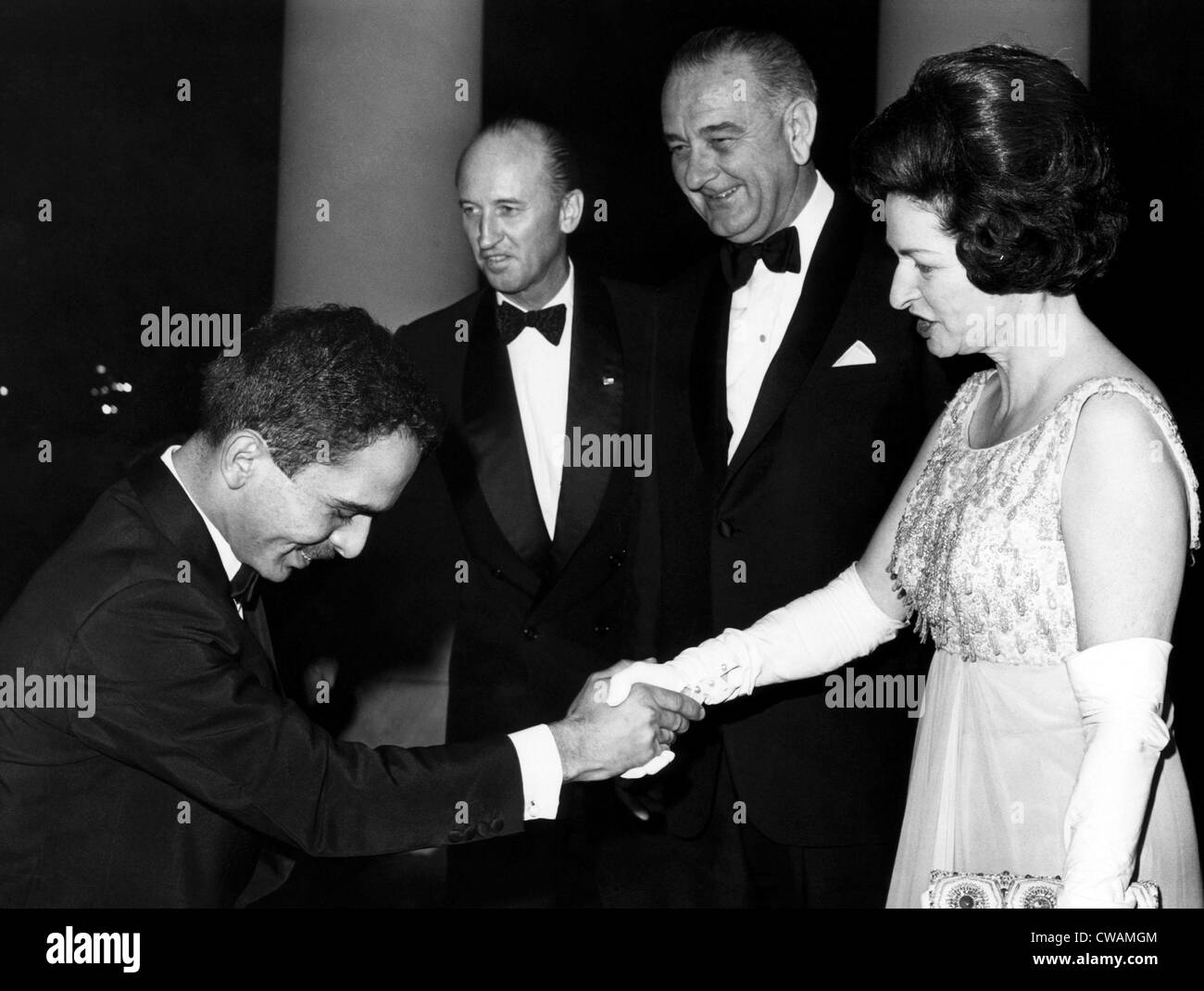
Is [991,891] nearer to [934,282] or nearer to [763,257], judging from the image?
[934,282]

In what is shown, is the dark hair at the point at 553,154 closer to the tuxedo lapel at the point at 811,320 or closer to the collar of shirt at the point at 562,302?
the collar of shirt at the point at 562,302

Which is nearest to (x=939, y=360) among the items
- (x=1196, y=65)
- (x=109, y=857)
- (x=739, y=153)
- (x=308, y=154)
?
(x=739, y=153)

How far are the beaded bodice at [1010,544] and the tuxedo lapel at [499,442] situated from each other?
0.85 meters

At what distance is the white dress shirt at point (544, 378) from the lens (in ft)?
8.54

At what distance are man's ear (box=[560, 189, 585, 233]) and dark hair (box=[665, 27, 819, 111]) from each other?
0.32 metres

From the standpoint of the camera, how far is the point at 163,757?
1.92m

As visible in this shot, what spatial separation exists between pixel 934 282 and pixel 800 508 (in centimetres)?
61

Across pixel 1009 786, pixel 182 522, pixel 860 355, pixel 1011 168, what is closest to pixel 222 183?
pixel 182 522

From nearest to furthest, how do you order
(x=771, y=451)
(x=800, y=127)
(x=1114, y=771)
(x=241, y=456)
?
1. (x=1114, y=771)
2. (x=241, y=456)
3. (x=771, y=451)
4. (x=800, y=127)

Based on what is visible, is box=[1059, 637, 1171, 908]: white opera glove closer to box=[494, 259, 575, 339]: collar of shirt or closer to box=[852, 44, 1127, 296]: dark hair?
box=[852, 44, 1127, 296]: dark hair

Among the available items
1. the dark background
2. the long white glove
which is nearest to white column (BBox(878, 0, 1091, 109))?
the dark background

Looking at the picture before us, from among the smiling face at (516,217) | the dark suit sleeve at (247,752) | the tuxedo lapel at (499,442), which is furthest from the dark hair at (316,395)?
the smiling face at (516,217)

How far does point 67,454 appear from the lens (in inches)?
103
